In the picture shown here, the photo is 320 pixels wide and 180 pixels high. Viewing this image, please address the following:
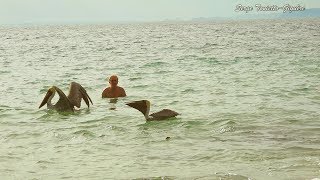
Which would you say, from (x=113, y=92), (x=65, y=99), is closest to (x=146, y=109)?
(x=65, y=99)

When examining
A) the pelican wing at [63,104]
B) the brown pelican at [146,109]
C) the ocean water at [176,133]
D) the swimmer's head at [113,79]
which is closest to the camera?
the ocean water at [176,133]

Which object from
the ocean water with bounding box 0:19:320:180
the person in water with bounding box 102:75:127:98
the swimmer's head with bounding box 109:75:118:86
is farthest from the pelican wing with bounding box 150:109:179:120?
the person in water with bounding box 102:75:127:98

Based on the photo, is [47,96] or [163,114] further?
[47,96]

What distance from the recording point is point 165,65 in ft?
91.0

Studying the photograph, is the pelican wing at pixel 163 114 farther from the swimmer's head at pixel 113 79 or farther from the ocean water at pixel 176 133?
the swimmer's head at pixel 113 79

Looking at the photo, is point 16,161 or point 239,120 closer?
point 16,161

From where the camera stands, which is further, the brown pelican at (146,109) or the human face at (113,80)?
the human face at (113,80)

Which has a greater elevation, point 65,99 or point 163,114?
point 65,99

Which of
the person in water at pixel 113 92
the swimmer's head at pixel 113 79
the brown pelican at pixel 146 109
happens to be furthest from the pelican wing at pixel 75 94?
the brown pelican at pixel 146 109

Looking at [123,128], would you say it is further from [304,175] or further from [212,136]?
[304,175]

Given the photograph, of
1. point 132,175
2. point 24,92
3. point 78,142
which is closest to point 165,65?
point 24,92

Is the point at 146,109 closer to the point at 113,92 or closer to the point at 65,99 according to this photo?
the point at 65,99

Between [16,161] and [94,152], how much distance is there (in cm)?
141

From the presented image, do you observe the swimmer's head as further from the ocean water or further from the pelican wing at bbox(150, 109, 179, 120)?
the pelican wing at bbox(150, 109, 179, 120)
